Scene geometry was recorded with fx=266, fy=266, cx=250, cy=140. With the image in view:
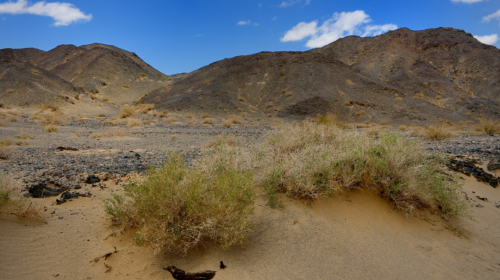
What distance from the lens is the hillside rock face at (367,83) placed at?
27266mm

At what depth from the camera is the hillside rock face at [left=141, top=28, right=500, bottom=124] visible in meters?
27.3

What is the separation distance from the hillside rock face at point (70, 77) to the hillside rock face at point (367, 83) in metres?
9.00

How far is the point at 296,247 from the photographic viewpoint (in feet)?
11.1

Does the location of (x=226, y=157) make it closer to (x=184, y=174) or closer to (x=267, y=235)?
(x=184, y=174)

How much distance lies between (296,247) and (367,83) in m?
32.5

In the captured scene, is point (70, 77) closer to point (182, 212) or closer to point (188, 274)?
point (182, 212)

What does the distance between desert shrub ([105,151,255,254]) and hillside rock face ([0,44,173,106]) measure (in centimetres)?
2656

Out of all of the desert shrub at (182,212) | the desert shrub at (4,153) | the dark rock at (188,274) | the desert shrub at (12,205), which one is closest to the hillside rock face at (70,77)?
the desert shrub at (4,153)

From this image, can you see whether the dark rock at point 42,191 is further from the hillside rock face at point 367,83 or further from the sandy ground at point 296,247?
the hillside rock face at point 367,83

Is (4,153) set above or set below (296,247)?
above

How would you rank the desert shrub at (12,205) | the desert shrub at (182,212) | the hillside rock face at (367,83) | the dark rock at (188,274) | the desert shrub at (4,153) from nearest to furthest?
the dark rock at (188,274)
the desert shrub at (182,212)
the desert shrub at (12,205)
the desert shrub at (4,153)
the hillside rock face at (367,83)

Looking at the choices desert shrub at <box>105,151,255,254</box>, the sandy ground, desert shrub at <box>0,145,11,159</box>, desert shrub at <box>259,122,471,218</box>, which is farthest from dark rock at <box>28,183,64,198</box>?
desert shrub at <box>259,122,471,218</box>

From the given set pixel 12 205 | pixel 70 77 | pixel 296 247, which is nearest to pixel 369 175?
pixel 296 247

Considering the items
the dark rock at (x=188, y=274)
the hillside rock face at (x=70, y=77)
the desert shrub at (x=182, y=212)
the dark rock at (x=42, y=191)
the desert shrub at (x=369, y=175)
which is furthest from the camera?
the hillside rock face at (x=70, y=77)
